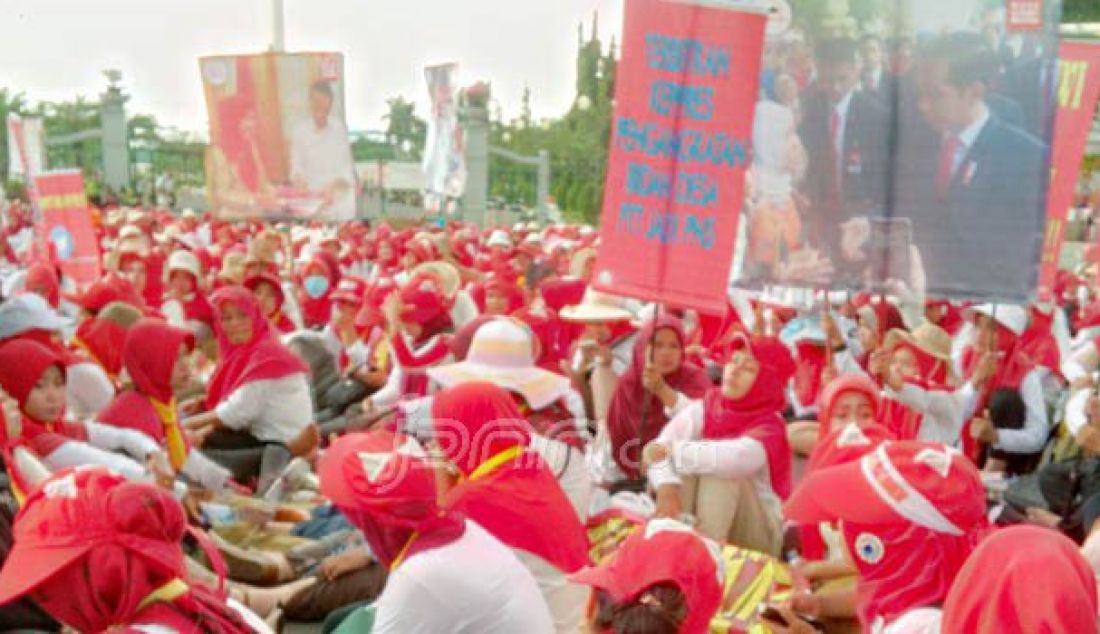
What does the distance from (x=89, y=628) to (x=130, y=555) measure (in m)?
0.17

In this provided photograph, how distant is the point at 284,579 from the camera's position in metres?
4.89

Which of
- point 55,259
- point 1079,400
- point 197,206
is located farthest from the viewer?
point 197,206

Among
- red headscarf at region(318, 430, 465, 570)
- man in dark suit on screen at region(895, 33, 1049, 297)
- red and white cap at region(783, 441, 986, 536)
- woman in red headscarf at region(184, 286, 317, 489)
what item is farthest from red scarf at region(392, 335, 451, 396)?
red and white cap at region(783, 441, 986, 536)

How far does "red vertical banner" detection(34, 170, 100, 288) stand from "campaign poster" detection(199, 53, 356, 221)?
1603mm

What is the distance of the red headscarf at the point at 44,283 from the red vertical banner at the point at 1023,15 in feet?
23.2

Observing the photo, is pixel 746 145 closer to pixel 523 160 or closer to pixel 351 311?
pixel 351 311

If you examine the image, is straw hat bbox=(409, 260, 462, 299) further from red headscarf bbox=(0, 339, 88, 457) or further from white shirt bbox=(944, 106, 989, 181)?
white shirt bbox=(944, 106, 989, 181)

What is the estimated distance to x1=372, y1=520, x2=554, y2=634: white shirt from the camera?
113 inches

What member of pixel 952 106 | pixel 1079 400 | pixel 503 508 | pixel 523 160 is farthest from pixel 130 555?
pixel 523 160

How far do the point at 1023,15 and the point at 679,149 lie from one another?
136 centimetres

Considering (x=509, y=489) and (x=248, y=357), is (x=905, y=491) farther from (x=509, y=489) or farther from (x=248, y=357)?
(x=248, y=357)

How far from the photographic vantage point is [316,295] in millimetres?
10766

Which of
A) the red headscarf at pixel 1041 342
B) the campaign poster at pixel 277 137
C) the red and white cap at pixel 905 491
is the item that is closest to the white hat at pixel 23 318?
the campaign poster at pixel 277 137

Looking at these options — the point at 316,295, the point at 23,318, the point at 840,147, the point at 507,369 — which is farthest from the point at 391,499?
the point at 316,295
